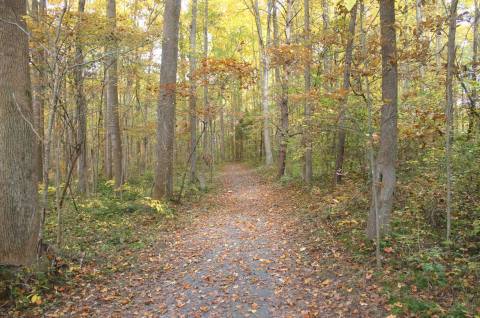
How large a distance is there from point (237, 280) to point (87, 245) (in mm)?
3510

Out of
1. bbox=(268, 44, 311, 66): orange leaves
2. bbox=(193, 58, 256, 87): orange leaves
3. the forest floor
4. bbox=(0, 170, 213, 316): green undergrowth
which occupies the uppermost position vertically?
bbox=(268, 44, 311, 66): orange leaves

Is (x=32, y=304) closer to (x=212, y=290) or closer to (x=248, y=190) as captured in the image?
(x=212, y=290)

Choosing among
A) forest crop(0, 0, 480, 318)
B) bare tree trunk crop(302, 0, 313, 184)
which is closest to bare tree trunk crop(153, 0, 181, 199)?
forest crop(0, 0, 480, 318)

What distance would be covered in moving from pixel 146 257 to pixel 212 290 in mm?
2121

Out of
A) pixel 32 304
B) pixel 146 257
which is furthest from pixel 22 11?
pixel 146 257

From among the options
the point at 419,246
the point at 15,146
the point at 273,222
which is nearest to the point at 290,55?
the point at 273,222

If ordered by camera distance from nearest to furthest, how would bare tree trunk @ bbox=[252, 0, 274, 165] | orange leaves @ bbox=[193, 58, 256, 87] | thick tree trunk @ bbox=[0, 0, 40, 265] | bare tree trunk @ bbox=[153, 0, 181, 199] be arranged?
thick tree trunk @ bbox=[0, 0, 40, 265], orange leaves @ bbox=[193, 58, 256, 87], bare tree trunk @ bbox=[153, 0, 181, 199], bare tree trunk @ bbox=[252, 0, 274, 165]

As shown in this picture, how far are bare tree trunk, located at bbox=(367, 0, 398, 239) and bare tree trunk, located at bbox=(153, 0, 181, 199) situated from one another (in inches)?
262

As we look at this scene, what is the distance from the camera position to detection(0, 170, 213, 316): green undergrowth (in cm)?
475

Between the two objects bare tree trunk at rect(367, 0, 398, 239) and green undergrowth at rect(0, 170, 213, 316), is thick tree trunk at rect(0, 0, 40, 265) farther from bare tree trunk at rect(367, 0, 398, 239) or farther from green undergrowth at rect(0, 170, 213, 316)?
bare tree trunk at rect(367, 0, 398, 239)

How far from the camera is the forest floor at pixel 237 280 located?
472 centimetres

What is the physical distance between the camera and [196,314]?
185 inches

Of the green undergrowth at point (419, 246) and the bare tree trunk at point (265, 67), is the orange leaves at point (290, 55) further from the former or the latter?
the green undergrowth at point (419, 246)

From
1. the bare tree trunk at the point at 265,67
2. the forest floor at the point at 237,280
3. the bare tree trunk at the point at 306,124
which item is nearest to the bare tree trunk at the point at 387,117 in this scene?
the forest floor at the point at 237,280
